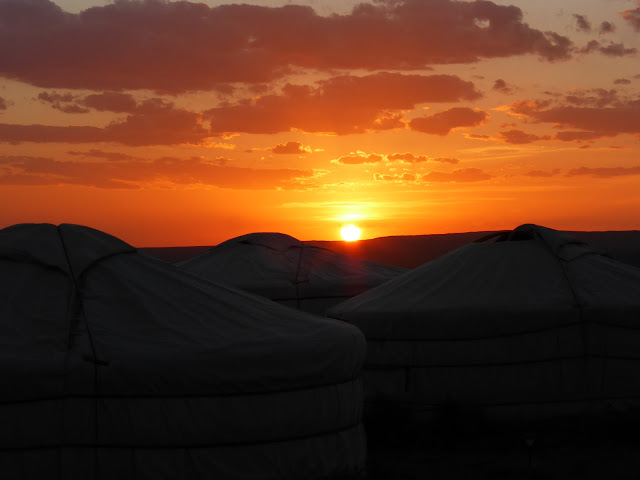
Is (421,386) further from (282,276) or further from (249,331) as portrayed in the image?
(282,276)

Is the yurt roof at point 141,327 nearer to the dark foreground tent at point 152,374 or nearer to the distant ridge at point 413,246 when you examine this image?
the dark foreground tent at point 152,374

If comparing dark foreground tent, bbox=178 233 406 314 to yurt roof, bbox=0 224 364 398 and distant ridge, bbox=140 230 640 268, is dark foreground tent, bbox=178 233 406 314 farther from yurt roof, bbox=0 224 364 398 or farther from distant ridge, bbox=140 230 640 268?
distant ridge, bbox=140 230 640 268

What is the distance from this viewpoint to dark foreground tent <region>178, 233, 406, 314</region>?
1725 cm

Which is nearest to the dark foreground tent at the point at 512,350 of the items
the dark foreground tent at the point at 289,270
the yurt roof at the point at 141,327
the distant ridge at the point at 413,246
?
the yurt roof at the point at 141,327

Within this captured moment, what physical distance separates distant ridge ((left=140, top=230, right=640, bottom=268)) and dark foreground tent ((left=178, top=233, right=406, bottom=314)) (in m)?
38.0

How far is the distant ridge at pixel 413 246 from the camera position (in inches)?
2356

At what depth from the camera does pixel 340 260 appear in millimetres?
18516

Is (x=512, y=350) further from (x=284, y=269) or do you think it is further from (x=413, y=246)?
(x=413, y=246)

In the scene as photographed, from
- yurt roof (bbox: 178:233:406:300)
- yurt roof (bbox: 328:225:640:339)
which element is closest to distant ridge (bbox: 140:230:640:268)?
yurt roof (bbox: 178:233:406:300)

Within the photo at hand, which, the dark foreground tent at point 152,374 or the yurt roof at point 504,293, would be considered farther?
the yurt roof at point 504,293

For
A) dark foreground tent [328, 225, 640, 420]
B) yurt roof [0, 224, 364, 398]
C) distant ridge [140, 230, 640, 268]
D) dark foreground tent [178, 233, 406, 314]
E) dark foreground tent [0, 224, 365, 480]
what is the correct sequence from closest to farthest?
dark foreground tent [0, 224, 365, 480] < yurt roof [0, 224, 364, 398] < dark foreground tent [328, 225, 640, 420] < dark foreground tent [178, 233, 406, 314] < distant ridge [140, 230, 640, 268]

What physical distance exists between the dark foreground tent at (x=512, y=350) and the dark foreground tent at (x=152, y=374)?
2.95 metres

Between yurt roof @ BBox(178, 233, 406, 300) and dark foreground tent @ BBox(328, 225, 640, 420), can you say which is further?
→ yurt roof @ BBox(178, 233, 406, 300)

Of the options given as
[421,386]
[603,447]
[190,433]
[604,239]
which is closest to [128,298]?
[190,433]
